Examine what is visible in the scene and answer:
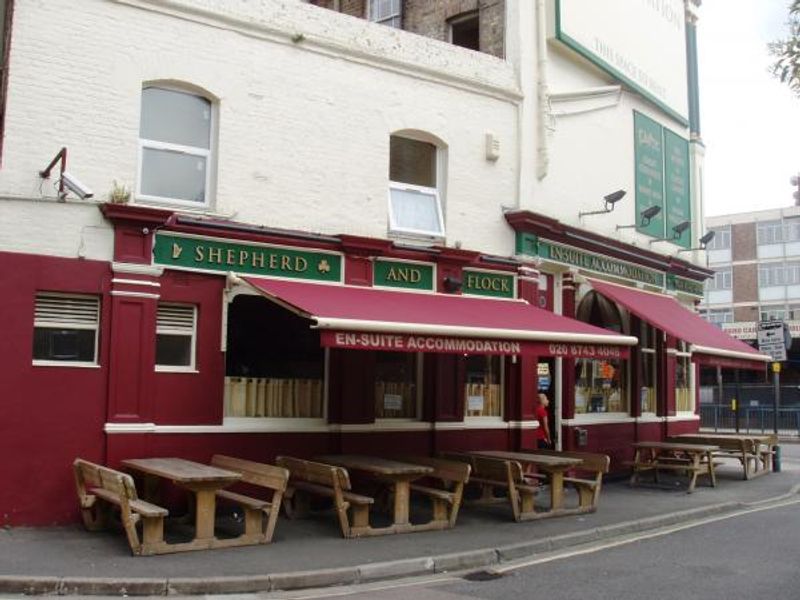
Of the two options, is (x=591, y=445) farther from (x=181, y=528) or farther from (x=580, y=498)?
(x=181, y=528)

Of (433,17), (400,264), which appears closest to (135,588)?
(400,264)

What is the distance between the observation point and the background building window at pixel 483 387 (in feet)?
44.5

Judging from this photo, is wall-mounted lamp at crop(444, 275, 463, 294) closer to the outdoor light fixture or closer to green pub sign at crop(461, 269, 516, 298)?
green pub sign at crop(461, 269, 516, 298)

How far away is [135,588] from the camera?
24.6 ft

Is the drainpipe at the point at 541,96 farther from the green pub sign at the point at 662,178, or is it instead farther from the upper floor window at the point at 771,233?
the upper floor window at the point at 771,233

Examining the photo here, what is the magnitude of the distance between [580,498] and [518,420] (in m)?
2.18

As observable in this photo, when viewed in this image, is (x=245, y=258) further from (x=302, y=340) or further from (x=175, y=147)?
(x=175, y=147)

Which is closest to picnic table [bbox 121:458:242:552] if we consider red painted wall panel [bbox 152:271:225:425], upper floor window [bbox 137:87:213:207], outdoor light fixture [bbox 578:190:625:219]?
red painted wall panel [bbox 152:271:225:425]

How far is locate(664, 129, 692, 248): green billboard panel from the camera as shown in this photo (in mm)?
18625

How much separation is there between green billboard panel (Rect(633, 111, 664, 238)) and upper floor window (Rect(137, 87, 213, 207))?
8.92 metres

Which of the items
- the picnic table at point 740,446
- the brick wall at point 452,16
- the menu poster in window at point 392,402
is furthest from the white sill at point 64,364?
the picnic table at point 740,446

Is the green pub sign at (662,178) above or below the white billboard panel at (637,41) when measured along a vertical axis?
below

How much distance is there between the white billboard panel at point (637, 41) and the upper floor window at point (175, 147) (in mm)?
6730

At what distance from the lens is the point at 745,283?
52344 millimetres
